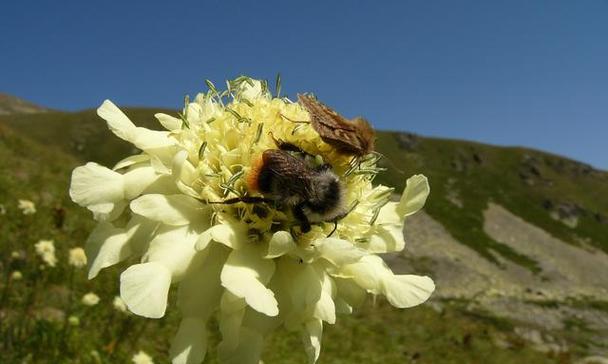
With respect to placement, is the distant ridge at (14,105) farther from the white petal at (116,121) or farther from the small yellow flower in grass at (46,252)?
the white petal at (116,121)

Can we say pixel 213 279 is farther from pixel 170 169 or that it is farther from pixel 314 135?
pixel 314 135

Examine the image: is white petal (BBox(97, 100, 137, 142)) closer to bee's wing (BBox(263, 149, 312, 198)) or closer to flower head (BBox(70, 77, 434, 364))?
flower head (BBox(70, 77, 434, 364))

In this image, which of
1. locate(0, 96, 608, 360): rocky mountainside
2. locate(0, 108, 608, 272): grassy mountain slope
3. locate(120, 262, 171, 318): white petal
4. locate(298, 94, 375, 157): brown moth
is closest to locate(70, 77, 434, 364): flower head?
locate(120, 262, 171, 318): white petal

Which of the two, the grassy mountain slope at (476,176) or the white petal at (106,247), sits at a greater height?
the grassy mountain slope at (476,176)

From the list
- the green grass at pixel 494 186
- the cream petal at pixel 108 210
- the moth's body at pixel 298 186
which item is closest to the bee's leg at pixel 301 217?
the moth's body at pixel 298 186

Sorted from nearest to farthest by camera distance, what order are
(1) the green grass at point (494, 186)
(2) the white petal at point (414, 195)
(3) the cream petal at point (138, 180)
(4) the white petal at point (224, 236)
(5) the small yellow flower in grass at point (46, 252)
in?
(4) the white petal at point (224, 236) < (3) the cream petal at point (138, 180) < (2) the white petal at point (414, 195) < (5) the small yellow flower in grass at point (46, 252) < (1) the green grass at point (494, 186)

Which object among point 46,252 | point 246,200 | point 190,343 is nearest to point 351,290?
point 246,200

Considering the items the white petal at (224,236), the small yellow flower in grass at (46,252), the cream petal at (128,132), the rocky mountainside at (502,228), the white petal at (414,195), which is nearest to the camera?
the white petal at (224,236)

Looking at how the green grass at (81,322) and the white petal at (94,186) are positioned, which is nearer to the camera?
the white petal at (94,186)
